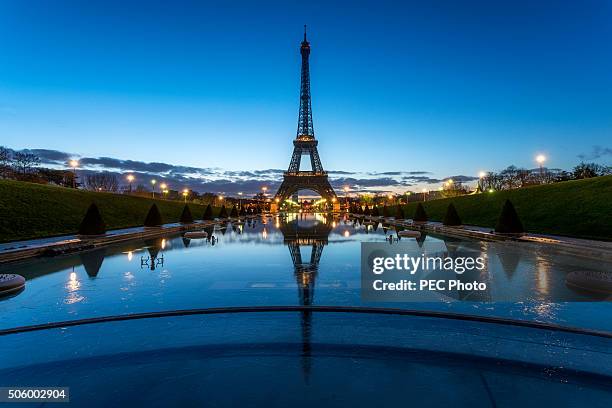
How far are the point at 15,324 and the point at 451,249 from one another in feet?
46.9

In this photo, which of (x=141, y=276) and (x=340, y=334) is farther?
(x=141, y=276)

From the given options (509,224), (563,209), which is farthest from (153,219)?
(563,209)

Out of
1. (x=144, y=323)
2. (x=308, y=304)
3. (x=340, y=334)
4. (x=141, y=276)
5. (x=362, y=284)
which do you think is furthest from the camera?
(x=141, y=276)

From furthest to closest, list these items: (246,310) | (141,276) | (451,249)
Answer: (451,249) → (141,276) → (246,310)

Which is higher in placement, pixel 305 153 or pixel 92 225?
pixel 305 153

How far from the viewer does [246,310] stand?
21.0 feet

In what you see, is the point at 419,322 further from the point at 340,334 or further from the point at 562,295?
the point at 562,295

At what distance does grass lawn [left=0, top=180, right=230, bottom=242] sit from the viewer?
20.7 metres

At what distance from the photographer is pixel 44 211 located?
24.1m

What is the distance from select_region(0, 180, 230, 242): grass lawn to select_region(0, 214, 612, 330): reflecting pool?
9446 mm

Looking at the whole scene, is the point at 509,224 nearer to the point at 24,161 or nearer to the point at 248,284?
the point at 248,284

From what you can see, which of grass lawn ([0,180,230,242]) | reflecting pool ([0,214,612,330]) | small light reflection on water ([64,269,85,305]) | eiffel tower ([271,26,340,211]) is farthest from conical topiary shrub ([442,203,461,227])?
eiffel tower ([271,26,340,211])

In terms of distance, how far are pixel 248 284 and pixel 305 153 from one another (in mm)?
72182

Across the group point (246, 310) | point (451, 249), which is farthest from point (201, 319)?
point (451, 249)
